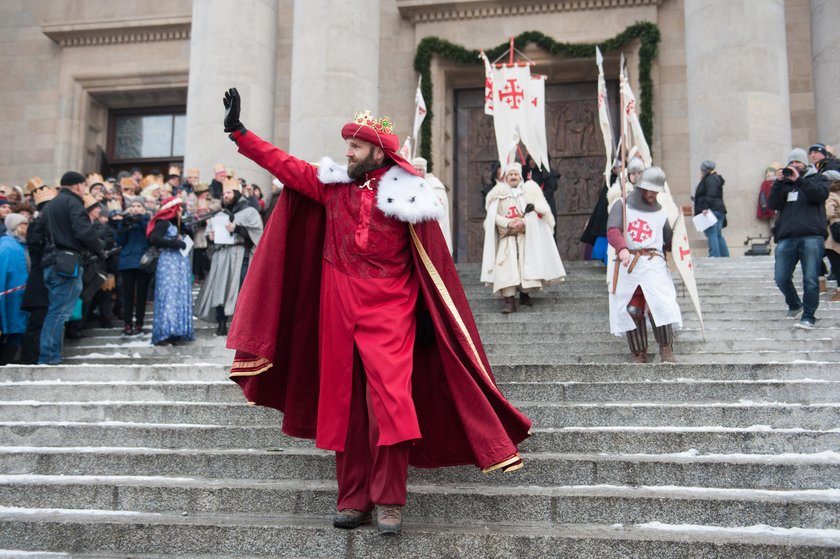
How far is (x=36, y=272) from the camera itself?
842 centimetres

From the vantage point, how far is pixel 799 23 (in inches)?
587

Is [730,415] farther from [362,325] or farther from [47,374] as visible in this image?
[47,374]

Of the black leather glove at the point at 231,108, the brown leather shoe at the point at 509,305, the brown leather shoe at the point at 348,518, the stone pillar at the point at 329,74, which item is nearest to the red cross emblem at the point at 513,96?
the stone pillar at the point at 329,74

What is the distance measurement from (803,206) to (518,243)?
307 cm

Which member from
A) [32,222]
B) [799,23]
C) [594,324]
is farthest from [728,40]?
[32,222]

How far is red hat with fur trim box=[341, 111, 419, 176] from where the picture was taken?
4.57 metres

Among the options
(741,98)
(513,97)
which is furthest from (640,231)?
(741,98)

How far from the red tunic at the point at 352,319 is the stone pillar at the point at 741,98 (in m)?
9.11

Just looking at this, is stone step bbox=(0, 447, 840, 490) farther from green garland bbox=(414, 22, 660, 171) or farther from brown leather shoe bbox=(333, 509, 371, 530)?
green garland bbox=(414, 22, 660, 171)

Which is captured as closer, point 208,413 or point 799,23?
point 208,413

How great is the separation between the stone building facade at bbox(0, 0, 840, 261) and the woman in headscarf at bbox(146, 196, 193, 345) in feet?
12.5

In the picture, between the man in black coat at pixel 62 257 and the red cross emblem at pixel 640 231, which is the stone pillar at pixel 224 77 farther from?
the red cross emblem at pixel 640 231

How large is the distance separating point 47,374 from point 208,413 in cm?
228

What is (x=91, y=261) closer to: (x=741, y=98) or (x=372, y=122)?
(x=372, y=122)
